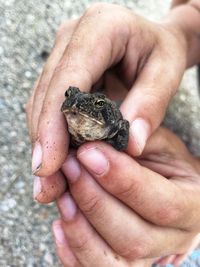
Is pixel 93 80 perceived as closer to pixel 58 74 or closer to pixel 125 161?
pixel 58 74

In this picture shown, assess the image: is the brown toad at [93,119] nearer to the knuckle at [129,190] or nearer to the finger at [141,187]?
the finger at [141,187]

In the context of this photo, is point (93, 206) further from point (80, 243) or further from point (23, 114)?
point (23, 114)

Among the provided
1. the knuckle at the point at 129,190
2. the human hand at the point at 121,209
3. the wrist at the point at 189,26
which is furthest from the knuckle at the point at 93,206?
the wrist at the point at 189,26

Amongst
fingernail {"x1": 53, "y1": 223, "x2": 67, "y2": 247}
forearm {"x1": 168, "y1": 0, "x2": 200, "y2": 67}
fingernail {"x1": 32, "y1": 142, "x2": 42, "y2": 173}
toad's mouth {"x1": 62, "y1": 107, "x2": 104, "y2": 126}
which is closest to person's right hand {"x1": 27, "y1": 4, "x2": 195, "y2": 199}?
fingernail {"x1": 32, "y1": 142, "x2": 42, "y2": 173}

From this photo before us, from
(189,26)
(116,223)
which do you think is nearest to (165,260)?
(116,223)

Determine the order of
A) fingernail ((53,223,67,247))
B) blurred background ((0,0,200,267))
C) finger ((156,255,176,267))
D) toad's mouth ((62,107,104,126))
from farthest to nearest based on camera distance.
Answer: finger ((156,255,176,267))
blurred background ((0,0,200,267))
fingernail ((53,223,67,247))
toad's mouth ((62,107,104,126))

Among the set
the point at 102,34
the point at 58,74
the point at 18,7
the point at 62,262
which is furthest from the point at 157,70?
the point at 18,7

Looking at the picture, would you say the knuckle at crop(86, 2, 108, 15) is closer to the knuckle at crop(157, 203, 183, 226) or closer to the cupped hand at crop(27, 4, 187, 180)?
the cupped hand at crop(27, 4, 187, 180)
